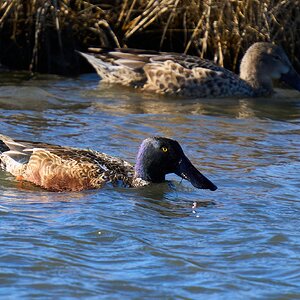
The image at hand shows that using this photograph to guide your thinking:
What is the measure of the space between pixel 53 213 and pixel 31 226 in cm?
35

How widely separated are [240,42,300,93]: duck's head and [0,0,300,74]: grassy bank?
264 mm

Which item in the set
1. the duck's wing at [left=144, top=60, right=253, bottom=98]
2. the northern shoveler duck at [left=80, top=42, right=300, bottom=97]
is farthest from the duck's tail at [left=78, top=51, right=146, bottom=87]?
the duck's wing at [left=144, top=60, right=253, bottom=98]

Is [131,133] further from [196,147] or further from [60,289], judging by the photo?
[60,289]

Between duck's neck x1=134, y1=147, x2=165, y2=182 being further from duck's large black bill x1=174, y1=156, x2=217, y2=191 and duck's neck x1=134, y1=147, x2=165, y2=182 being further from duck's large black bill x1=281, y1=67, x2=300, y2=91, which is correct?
duck's large black bill x1=281, y1=67, x2=300, y2=91

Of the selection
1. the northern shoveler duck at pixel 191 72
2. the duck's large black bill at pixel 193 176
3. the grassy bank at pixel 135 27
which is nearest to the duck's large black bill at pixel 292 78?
the northern shoveler duck at pixel 191 72

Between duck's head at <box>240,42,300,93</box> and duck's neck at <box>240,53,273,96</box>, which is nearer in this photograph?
duck's head at <box>240,42,300,93</box>

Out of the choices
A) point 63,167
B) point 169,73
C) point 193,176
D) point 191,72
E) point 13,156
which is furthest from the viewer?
point 169,73

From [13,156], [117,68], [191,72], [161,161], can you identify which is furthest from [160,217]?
[117,68]

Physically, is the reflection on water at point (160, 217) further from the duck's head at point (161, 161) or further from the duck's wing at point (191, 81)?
the duck's wing at point (191, 81)

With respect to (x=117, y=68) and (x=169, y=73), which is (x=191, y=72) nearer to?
(x=169, y=73)

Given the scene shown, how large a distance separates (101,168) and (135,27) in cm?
504

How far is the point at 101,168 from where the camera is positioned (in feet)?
24.0

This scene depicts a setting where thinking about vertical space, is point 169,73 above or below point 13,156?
above

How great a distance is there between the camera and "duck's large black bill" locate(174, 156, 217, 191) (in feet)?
23.5
